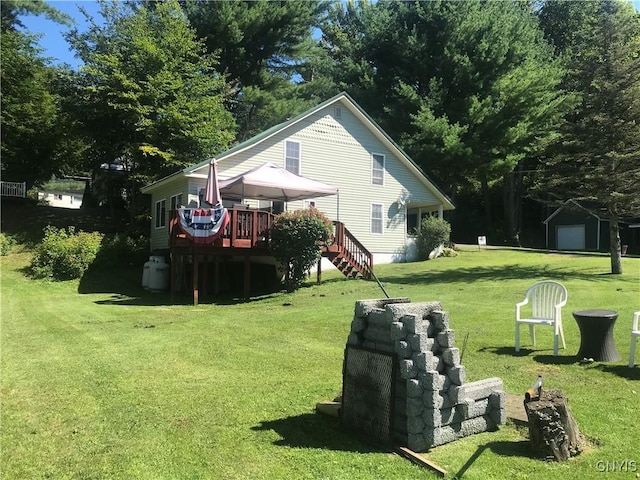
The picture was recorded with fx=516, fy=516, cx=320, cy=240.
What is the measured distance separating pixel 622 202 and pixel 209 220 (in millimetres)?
13283

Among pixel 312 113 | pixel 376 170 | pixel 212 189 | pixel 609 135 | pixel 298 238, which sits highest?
pixel 312 113

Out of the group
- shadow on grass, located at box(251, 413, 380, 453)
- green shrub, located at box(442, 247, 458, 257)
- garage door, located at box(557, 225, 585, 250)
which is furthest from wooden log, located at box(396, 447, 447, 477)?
garage door, located at box(557, 225, 585, 250)

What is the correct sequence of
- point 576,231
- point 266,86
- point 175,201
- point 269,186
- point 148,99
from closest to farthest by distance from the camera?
point 269,186, point 175,201, point 148,99, point 266,86, point 576,231

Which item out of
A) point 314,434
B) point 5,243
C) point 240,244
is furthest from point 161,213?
point 314,434

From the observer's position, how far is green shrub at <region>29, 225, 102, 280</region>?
18062 mm

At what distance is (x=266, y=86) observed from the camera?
32594mm

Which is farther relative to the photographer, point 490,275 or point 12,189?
point 12,189

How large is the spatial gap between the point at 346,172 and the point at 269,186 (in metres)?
6.61

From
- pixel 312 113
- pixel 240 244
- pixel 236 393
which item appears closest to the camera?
pixel 236 393

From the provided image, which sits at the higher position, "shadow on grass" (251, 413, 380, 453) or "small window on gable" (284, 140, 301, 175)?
"small window on gable" (284, 140, 301, 175)

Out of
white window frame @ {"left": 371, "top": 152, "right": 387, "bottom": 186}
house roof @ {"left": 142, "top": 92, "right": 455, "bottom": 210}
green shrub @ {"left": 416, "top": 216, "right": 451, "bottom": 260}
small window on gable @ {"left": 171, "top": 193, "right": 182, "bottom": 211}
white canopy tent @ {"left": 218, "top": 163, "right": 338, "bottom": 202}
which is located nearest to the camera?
white canopy tent @ {"left": 218, "top": 163, "right": 338, "bottom": 202}

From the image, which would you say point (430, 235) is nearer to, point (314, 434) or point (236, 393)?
point (236, 393)

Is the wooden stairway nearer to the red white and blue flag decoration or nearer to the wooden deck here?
the wooden deck

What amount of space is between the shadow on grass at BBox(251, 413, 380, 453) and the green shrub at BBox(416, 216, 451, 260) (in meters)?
18.4
